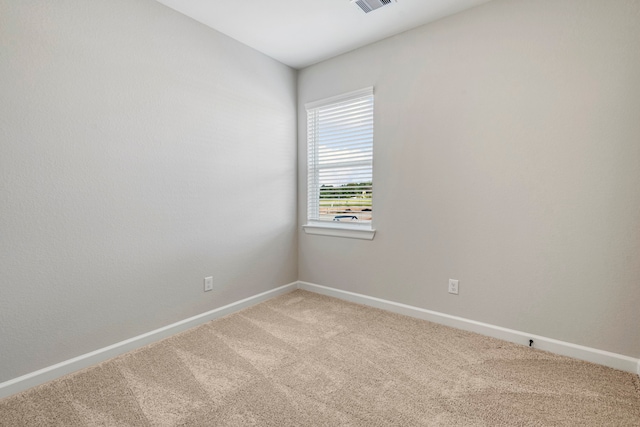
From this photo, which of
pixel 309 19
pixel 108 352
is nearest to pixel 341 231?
pixel 309 19

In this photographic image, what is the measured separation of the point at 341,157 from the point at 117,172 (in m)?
1.96

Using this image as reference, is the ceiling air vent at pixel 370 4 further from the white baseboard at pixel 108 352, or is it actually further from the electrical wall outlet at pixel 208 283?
the white baseboard at pixel 108 352

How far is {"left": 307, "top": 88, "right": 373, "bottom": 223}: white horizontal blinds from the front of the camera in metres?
2.98

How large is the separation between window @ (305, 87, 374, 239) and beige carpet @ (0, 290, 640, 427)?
1168 mm

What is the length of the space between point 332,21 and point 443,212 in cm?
180

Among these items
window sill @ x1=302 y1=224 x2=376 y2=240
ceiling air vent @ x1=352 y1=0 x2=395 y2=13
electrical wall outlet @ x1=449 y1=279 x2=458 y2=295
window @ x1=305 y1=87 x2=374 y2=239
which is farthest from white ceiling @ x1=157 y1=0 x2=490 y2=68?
electrical wall outlet @ x1=449 y1=279 x2=458 y2=295

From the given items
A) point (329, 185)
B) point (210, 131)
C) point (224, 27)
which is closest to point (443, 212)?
point (329, 185)

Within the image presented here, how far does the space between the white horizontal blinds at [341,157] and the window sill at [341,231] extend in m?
Answer: 0.09

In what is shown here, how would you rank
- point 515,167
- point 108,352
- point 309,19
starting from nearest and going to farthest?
point 108,352
point 515,167
point 309,19

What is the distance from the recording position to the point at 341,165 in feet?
10.3

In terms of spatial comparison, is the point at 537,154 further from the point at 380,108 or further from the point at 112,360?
the point at 112,360

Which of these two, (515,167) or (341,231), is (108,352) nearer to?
(341,231)

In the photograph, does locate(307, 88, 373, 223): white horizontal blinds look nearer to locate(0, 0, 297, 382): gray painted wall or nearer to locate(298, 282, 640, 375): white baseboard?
locate(0, 0, 297, 382): gray painted wall

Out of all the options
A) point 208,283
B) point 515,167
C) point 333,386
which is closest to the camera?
point 333,386
